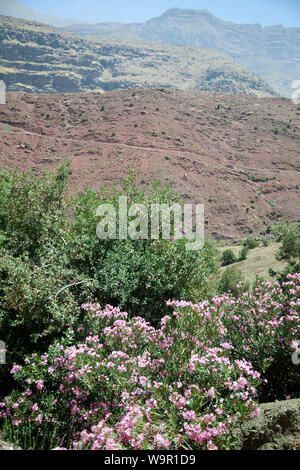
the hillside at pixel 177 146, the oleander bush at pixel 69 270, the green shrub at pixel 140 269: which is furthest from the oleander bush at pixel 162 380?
the hillside at pixel 177 146

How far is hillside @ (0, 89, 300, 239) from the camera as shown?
5234cm

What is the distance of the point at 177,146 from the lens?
203ft

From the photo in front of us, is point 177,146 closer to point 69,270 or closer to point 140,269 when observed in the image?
point 140,269

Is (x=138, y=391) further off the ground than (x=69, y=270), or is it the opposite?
(x=69, y=270)

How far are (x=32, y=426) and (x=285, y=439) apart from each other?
345 centimetres

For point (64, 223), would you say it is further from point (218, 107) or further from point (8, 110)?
point (218, 107)

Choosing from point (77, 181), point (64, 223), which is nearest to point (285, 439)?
point (64, 223)

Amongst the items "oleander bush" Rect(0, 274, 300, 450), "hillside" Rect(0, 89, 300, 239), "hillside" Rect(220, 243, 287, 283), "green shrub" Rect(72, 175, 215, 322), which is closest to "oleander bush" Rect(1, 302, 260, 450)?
"oleander bush" Rect(0, 274, 300, 450)

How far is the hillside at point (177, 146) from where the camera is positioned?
52.3 meters

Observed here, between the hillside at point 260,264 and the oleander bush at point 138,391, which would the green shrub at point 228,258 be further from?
the oleander bush at point 138,391

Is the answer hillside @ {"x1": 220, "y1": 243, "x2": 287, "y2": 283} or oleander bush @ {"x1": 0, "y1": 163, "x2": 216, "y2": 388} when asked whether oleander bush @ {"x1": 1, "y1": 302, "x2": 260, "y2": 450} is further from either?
hillside @ {"x1": 220, "y1": 243, "x2": 287, "y2": 283}

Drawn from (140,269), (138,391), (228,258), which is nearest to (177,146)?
(228,258)

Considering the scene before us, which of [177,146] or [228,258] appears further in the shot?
[177,146]
